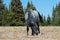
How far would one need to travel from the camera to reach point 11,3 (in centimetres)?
5538

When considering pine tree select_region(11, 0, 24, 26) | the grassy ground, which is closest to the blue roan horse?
the grassy ground

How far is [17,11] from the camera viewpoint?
52.8 metres

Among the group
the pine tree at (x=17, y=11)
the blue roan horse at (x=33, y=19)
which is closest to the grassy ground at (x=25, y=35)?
the blue roan horse at (x=33, y=19)

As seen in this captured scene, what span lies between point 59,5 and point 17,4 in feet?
68.5

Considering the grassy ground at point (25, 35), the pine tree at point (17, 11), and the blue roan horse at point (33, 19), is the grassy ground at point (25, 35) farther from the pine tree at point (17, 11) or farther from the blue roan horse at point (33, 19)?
the pine tree at point (17, 11)

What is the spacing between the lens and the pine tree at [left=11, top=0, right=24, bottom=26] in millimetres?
50394

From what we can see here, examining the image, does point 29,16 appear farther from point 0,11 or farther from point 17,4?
point 17,4

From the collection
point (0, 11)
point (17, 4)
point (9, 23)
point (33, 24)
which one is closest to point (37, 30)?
point (33, 24)

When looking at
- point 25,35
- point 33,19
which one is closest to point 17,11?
point 33,19

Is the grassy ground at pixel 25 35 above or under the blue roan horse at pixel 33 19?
under

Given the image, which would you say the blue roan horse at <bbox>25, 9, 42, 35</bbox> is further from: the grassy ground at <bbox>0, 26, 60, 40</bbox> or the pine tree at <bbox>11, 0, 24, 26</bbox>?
the pine tree at <bbox>11, 0, 24, 26</bbox>

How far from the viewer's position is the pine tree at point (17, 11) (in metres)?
50.4

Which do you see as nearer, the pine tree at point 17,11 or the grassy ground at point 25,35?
the grassy ground at point 25,35

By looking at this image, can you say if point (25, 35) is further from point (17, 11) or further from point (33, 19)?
point (17, 11)
